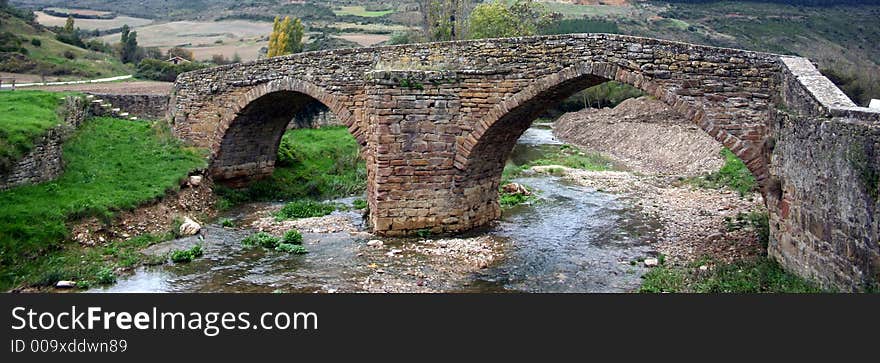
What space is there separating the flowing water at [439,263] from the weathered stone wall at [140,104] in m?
9.60

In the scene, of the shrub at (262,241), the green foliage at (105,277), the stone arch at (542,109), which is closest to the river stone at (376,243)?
the shrub at (262,241)

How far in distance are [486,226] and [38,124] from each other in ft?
31.2

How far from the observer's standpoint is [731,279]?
1022cm

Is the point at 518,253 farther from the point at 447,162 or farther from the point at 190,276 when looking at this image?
the point at 190,276

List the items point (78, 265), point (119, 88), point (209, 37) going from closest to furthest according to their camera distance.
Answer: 1. point (78, 265)
2. point (119, 88)
3. point (209, 37)

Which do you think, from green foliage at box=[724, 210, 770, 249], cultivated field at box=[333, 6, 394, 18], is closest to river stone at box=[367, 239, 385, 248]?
green foliage at box=[724, 210, 770, 249]

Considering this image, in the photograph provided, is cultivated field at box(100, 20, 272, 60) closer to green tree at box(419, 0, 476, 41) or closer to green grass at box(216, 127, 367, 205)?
green tree at box(419, 0, 476, 41)

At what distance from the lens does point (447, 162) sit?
14594mm

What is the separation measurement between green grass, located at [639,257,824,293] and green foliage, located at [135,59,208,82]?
103ft

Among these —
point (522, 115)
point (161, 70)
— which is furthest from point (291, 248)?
point (161, 70)

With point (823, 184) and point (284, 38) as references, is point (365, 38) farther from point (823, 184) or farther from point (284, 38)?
point (823, 184)

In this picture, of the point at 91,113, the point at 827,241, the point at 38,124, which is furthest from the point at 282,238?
the point at 91,113

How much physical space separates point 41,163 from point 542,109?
32.2 ft

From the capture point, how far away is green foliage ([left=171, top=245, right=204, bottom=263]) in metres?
12.9
